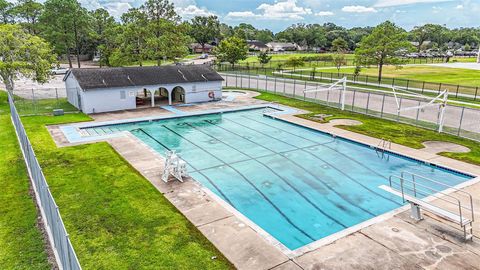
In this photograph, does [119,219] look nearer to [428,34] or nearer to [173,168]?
[173,168]

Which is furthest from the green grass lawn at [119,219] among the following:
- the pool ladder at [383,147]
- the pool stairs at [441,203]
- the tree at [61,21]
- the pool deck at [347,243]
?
the tree at [61,21]

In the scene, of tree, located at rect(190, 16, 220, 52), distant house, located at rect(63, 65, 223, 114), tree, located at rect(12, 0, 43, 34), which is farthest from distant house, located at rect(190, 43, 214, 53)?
distant house, located at rect(63, 65, 223, 114)

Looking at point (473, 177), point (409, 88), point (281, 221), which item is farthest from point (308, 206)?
point (409, 88)

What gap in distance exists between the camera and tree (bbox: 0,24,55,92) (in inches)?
1013

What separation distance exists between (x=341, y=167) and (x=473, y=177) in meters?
5.11

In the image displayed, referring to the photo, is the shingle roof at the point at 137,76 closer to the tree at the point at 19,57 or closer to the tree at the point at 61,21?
the tree at the point at 19,57

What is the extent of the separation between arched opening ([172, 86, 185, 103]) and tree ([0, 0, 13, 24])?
2039 inches

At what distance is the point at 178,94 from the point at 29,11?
4965cm

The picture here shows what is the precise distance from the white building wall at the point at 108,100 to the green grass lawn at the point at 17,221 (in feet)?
31.0

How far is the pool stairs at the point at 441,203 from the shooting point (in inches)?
376

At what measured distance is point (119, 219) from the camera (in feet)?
34.2

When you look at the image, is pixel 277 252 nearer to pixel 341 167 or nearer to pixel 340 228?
pixel 340 228

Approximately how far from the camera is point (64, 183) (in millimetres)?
12969

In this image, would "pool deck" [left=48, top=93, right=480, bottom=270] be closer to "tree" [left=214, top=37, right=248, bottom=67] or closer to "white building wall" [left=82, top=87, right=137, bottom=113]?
"white building wall" [left=82, top=87, right=137, bottom=113]
